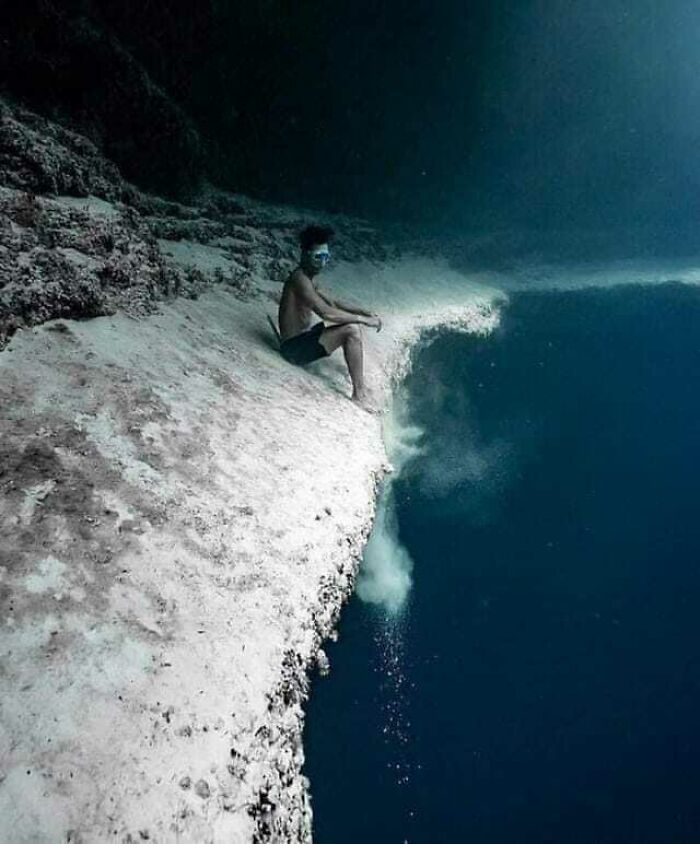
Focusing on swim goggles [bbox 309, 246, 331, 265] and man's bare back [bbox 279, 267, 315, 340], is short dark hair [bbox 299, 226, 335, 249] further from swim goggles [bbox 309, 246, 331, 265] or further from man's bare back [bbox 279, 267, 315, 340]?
man's bare back [bbox 279, 267, 315, 340]

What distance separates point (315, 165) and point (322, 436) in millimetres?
16042

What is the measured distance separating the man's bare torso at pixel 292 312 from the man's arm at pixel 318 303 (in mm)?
42

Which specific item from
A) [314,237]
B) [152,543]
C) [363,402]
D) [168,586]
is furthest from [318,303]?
[168,586]

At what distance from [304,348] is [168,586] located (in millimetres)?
3074

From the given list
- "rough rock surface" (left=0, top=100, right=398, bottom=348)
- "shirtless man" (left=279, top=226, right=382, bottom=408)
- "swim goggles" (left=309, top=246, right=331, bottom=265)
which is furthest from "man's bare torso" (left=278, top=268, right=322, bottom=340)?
"rough rock surface" (left=0, top=100, right=398, bottom=348)

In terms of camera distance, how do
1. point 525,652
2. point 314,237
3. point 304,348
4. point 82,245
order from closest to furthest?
point 525,652 < point 82,245 < point 314,237 < point 304,348

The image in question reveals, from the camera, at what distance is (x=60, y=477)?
2.61 metres

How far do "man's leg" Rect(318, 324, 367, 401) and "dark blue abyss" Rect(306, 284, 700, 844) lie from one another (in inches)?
43.5

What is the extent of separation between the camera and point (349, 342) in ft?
15.9

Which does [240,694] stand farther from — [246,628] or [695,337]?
[695,337]

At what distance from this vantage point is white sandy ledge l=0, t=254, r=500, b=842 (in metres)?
1.72

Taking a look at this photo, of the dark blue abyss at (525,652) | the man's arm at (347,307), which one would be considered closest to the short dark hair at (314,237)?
the man's arm at (347,307)

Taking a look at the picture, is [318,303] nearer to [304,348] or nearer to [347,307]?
[347,307]

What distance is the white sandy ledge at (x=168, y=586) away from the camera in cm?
172
